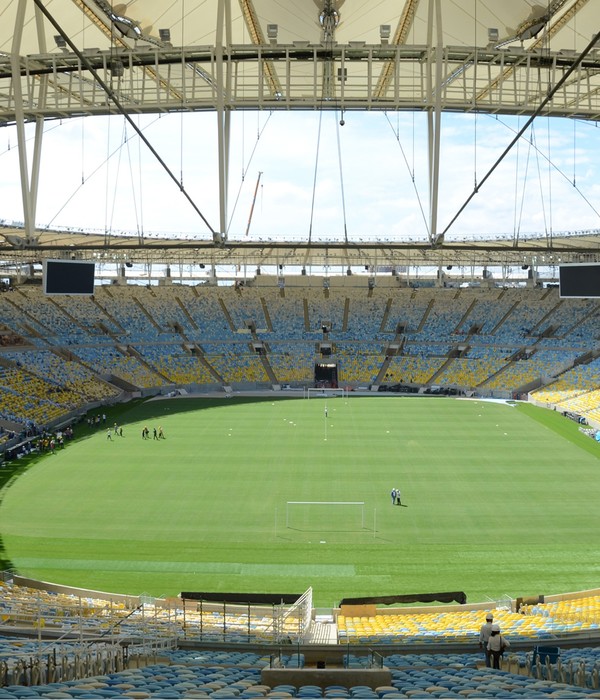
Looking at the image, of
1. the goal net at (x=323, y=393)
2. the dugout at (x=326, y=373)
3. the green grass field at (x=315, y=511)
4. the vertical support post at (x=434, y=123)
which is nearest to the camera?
the vertical support post at (x=434, y=123)

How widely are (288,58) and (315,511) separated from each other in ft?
44.6

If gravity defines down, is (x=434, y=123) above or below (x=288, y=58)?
below

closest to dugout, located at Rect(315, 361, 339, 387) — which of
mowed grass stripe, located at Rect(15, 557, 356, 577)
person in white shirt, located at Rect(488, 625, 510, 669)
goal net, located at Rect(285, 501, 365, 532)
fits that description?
goal net, located at Rect(285, 501, 365, 532)

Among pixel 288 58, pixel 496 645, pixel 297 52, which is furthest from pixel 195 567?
pixel 297 52

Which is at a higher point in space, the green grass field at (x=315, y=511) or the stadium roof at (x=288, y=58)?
the stadium roof at (x=288, y=58)

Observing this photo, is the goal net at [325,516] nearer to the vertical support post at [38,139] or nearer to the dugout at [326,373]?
the vertical support post at [38,139]

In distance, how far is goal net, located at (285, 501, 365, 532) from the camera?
22469 mm

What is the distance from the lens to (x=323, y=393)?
53875mm

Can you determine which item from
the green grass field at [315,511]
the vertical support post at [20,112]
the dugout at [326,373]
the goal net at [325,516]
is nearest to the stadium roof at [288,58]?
the vertical support post at [20,112]

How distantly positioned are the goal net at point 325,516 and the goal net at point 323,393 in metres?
27.3

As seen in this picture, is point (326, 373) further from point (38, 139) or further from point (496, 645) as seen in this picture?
point (496, 645)

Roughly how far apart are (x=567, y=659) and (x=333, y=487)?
1701 cm

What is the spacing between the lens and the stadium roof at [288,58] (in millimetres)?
15945

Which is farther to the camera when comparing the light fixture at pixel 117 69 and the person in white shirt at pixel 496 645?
the light fixture at pixel 117 69
